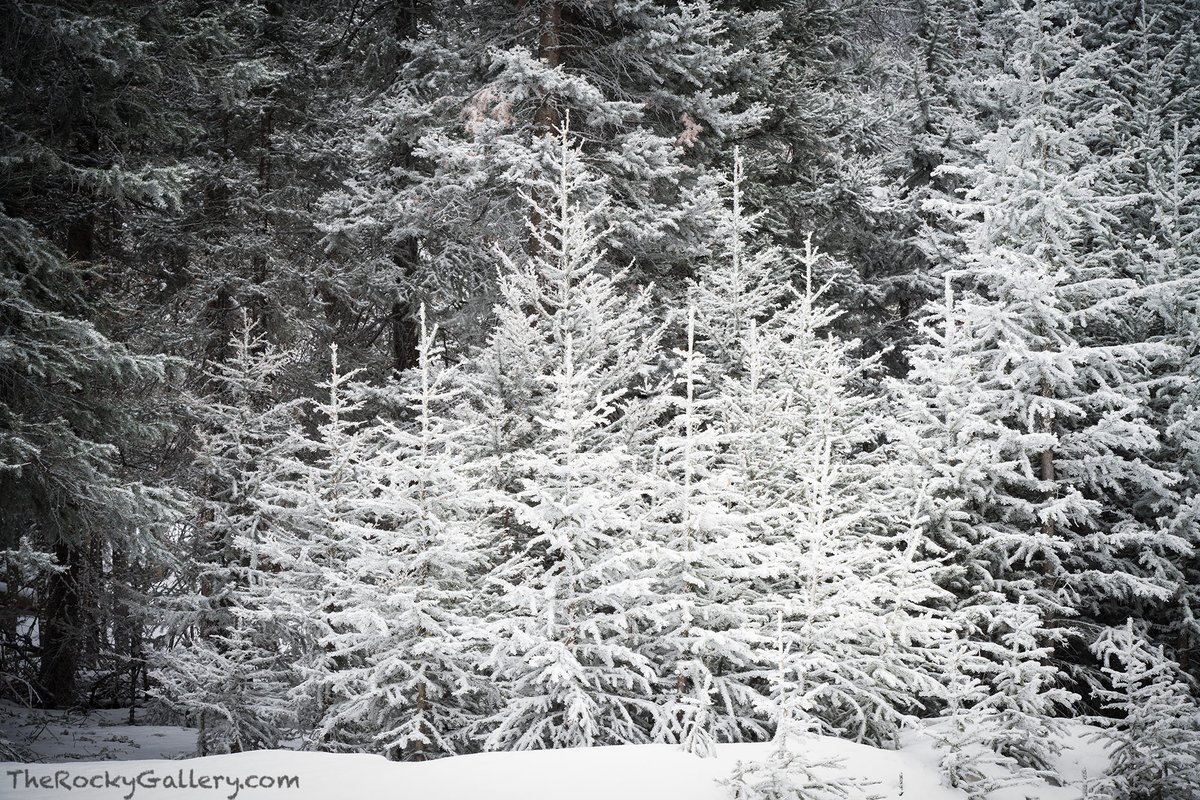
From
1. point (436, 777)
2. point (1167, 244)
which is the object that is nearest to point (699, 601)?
point (436, 777)

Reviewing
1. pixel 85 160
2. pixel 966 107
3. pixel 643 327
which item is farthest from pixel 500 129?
pixel 966 107

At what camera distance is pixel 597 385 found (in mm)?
8945

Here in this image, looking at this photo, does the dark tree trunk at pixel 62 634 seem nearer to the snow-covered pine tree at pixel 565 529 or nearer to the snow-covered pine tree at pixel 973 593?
the snow-covered pine tree at pixel 565 529

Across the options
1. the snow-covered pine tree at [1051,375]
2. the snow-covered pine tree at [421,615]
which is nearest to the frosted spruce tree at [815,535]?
the snow-covered pine tree at [1051,375]

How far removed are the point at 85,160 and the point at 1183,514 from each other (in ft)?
49.1

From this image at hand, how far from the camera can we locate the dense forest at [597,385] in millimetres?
8000

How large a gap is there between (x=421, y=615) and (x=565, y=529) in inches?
60.7

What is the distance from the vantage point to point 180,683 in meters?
9.73

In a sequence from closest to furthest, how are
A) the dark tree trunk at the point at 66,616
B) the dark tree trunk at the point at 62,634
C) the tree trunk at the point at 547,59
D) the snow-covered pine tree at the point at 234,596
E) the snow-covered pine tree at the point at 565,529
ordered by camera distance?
the snow-covered pine tree at the point at 565,529, the snow-covered pine tree at the point at 234,596, the tree trunk at the point at 547,59, the dark tree trunk at the point at 66,616, the dark tree trunk at the point at 62,634

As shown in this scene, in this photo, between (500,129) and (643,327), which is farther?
(643,327)

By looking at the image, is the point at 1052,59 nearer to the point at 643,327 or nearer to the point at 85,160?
the point at 643,327

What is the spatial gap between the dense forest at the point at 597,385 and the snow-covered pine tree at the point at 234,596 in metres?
0.08

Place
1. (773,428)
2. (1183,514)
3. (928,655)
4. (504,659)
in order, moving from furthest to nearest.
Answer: (1183,514), (773,428), (928,655), (504,659)

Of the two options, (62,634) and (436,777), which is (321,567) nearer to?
(436,777)
